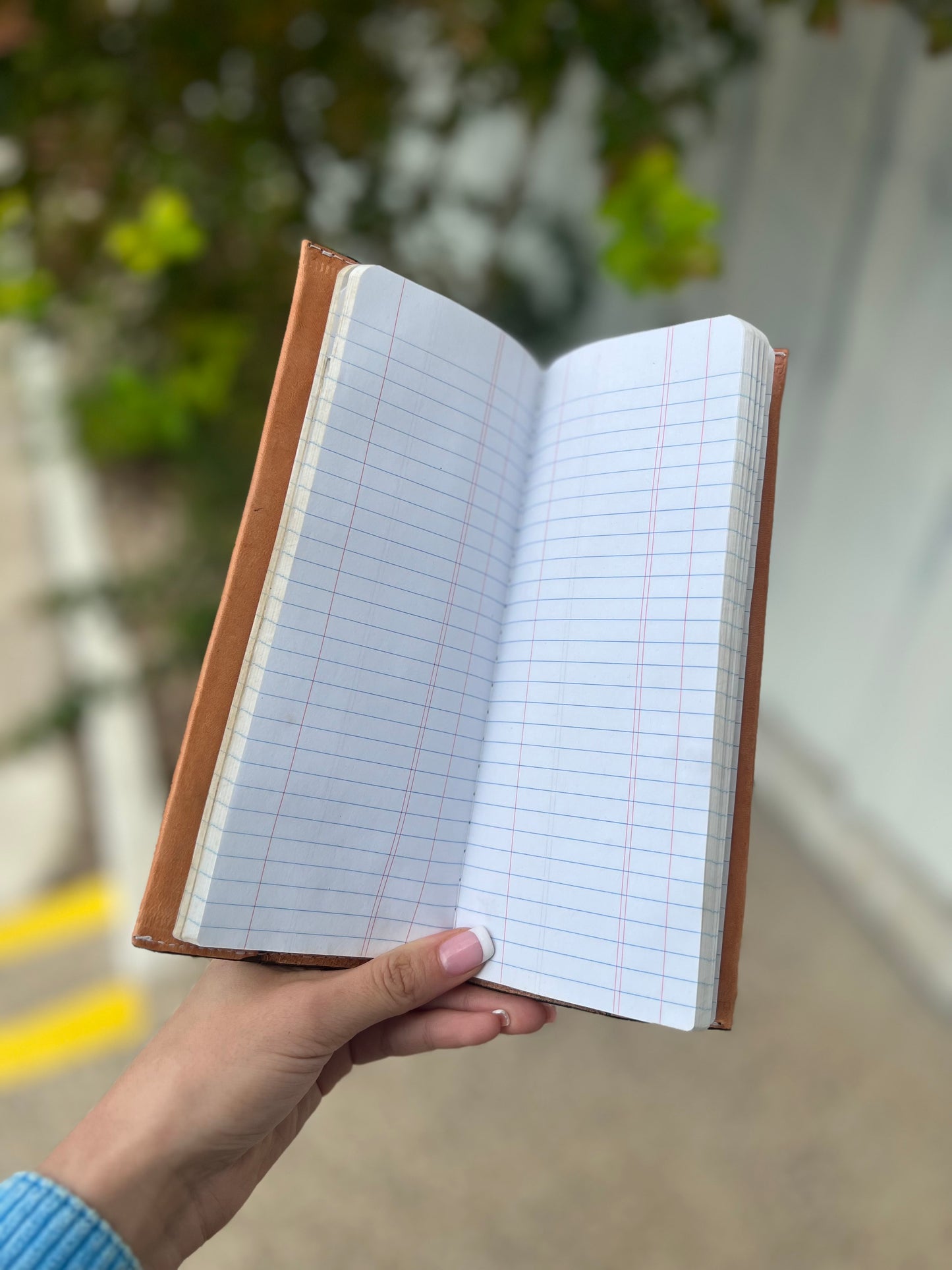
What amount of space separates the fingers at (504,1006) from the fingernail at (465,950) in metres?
0.04

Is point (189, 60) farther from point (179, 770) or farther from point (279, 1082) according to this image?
point (279, 1082)

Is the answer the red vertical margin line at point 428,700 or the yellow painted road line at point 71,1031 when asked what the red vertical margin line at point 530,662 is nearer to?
the red vertical margin line at point 428,700

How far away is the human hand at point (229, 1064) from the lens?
60 centimetres

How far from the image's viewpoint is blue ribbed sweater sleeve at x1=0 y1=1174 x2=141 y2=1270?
1.85 ft

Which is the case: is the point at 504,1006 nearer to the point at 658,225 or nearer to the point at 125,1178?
the point at 125,1178

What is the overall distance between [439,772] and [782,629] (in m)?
1.20

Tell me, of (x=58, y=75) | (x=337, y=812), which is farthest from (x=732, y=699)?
(x=58, y=75)

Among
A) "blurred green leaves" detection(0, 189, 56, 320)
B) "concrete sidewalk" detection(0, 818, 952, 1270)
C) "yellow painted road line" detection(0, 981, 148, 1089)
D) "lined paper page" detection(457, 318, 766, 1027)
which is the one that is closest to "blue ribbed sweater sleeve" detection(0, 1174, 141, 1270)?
"lined paper page" detection(457, 318, 766, 1027)

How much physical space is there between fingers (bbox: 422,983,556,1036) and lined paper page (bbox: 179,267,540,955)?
3.0 inches

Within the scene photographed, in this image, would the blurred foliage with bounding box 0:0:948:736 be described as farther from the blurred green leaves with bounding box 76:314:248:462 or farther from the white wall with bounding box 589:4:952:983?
the white wall with bounding box 589:4:952:983

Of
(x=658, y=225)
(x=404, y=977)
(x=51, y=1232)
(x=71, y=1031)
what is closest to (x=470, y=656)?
(x=404, y=977)

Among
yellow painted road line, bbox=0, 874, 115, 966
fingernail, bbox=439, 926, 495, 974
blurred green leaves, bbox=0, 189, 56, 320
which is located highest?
blurred green leaves, bbox=0, 189, 56, 320

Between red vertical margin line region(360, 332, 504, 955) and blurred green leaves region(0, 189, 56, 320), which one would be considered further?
blurred green leaves region(0, 189, 56, 320)

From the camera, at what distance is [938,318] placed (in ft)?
4.03
